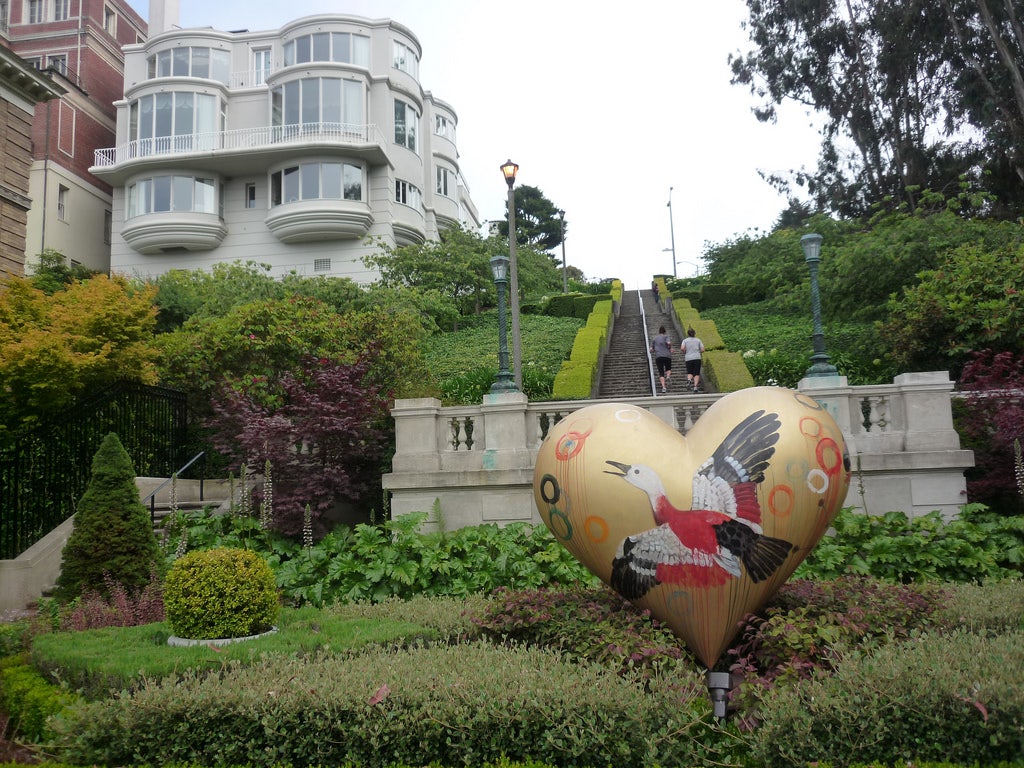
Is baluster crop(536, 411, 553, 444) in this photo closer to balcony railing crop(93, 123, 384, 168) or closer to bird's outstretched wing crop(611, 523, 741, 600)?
bird's outstretched wing crop(611, 523, 741, 600)

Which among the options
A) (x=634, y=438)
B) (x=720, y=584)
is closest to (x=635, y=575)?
(x=720, y=584)

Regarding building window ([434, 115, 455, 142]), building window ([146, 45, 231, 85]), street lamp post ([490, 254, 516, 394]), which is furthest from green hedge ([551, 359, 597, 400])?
building window ([434, 115, 455, 142])

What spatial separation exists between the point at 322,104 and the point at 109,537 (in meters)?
30.1

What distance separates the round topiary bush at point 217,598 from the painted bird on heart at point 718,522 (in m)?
3.69

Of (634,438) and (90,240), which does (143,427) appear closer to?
(634,438)

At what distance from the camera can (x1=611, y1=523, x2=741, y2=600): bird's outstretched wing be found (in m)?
6.54

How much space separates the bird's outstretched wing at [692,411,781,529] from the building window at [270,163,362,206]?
31.8 meters

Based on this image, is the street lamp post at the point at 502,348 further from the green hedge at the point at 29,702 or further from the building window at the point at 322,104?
the building window at the point at 322,104

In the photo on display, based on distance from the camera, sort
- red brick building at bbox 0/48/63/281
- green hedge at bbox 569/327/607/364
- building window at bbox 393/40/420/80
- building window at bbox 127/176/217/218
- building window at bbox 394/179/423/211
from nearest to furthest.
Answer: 1. green hedge at bbox 569/327/607/364
2. red brick building at bbox 0/48/63/281
3. building window at bbox 127/176/217/218
4. building window at bbox 394/179/423/211
5. building window at bbox 393/40/420/80

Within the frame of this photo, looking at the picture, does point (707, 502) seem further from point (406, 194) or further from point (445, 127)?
point (445, 127)

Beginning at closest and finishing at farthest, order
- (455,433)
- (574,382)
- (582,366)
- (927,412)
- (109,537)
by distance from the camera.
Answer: (109,537) → (927,412) → (455,433) → (574,382) → (582,366)

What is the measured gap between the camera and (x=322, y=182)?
118ft

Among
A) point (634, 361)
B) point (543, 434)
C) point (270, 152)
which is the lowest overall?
point (543, 434)

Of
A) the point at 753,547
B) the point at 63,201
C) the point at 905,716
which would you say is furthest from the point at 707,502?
the point at 63,201
